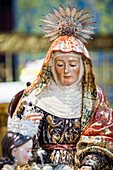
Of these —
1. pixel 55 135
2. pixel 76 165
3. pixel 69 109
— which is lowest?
pixel 76 165

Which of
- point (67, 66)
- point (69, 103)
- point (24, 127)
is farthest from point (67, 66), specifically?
point (24, 127)

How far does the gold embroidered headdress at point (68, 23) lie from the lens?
2.59 m

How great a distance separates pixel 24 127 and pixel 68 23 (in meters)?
0.92

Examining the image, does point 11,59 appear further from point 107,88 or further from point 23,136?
point 23,136

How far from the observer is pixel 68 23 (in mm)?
2602

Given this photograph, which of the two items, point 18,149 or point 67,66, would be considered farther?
point 67,66

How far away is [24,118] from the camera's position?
2.14 m

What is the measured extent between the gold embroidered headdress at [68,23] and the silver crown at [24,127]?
83 cm

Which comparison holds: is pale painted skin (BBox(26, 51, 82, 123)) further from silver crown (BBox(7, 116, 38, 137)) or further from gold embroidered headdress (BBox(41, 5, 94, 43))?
silver crown (BBox(7, 116, 38, 137))

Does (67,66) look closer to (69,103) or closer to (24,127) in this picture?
(69,103)

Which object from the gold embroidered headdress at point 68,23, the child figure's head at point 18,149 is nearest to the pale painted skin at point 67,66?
the gold embroidered headdress at point 68,23

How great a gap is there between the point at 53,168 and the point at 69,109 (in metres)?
0.45

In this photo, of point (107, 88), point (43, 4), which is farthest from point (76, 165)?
point (43, 4)

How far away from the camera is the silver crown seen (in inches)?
81.8
